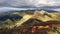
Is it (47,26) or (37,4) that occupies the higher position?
(37,4)

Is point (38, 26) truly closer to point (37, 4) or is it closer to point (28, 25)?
point (28, 25)

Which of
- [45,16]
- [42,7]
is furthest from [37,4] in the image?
[45,16]

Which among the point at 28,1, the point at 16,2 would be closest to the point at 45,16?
the point at 28,1

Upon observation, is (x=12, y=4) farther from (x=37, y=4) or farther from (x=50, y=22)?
(x=50, y=22)

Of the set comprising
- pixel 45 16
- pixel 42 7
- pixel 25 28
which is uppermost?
pixel 42 7

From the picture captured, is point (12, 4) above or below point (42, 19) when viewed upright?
above

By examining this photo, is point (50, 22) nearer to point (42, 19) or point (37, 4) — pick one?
point (42, 19)

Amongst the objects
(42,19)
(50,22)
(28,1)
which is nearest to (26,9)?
(28,1)
